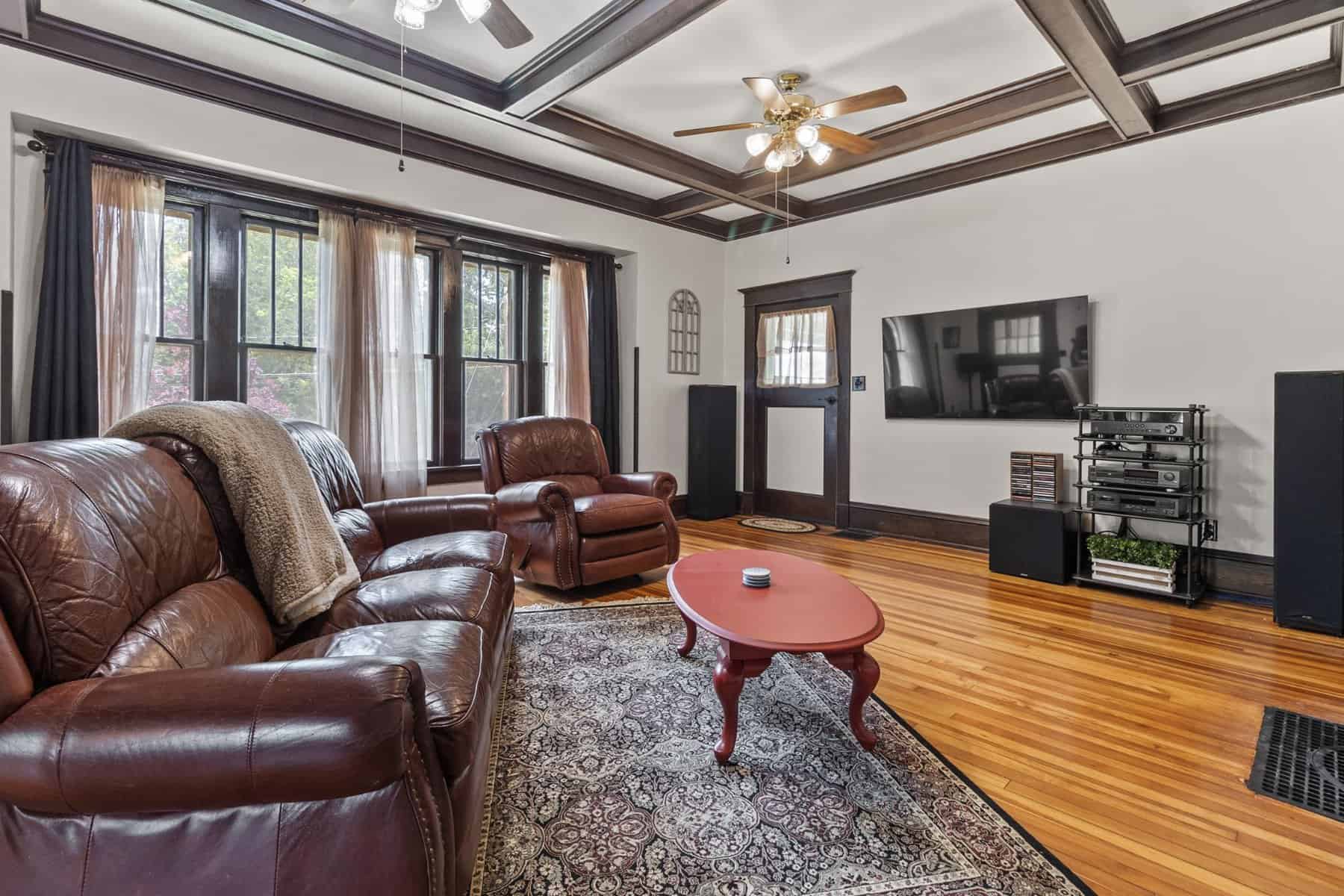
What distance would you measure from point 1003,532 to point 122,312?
5.06 m

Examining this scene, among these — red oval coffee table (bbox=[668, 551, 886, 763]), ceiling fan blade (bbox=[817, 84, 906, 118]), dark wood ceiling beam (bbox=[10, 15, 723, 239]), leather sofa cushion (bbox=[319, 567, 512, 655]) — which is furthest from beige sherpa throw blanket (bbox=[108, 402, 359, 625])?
ceiling fan blade (bbox=[817, 84, 906, 118])

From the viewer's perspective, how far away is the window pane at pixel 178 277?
3414 millimetres

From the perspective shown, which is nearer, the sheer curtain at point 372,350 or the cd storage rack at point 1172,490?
the cd storage rack at point 1172,490

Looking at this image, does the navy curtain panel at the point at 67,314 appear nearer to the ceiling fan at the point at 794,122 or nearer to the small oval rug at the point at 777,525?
the ceiling fan at the point at 794,122

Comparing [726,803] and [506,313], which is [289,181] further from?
[726,803]

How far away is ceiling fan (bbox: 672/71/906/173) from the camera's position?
10.1 feet

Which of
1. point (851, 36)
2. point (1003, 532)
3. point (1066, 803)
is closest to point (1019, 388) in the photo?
point (1003, 532)

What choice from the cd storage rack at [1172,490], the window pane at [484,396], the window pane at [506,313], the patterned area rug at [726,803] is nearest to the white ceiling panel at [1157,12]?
the cd storage rack at [1172,490]

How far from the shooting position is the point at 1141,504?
11.7 feet

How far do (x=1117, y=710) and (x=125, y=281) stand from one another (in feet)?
15.4

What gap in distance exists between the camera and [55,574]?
1030 millimetres

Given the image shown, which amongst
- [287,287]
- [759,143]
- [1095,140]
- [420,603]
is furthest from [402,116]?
[1095,140]

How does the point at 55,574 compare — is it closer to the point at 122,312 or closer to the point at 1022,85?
the point at 122,312

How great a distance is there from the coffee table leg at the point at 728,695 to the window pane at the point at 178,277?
3510 millimetres
